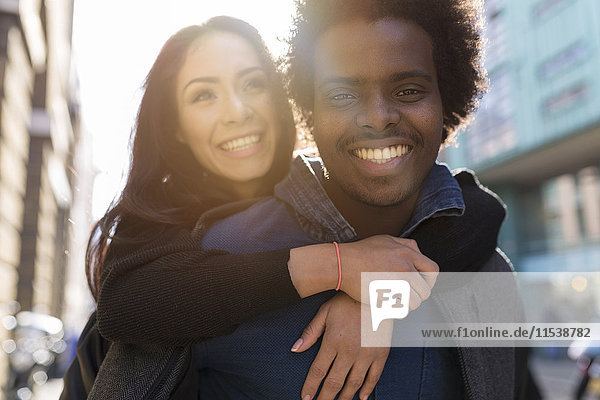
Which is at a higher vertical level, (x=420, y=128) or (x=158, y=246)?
(x=420, y=128)

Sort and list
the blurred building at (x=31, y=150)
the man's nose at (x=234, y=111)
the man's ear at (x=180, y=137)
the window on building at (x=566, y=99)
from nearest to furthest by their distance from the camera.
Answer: the man's nose at (x=234, y=111), the man's ear at (x=180, y=137), the blurred building at (x=31, y=150), the window on building at (x=566, y=99)

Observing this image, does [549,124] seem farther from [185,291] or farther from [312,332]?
[185,291]

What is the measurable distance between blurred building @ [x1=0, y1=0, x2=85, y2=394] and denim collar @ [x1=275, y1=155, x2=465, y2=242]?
3.61 meters

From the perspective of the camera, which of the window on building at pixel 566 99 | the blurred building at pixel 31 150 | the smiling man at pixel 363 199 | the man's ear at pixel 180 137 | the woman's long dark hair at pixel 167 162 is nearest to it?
the smiling man at pixel 363 199

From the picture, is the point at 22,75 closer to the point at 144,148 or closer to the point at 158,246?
the point at 144,148

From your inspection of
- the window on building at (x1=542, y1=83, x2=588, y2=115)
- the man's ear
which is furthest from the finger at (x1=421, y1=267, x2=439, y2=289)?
the window on building at (x1=542, y1=83, x2=588, y2=115)

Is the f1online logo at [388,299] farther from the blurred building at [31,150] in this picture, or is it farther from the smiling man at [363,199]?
the blurred building at [31,150]

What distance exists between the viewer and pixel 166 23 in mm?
2859

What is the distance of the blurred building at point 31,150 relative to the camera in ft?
27.5

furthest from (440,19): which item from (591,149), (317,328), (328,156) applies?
(591,149)

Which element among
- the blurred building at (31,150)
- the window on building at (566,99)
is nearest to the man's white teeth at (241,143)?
the blurred building at (31,150)

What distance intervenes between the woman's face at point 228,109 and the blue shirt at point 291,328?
79cm

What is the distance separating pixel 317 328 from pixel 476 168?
16.4 m

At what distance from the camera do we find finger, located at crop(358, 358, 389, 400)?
4.96 ft
